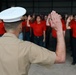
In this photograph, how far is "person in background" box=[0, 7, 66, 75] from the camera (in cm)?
201

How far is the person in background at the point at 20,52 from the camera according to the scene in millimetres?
2006

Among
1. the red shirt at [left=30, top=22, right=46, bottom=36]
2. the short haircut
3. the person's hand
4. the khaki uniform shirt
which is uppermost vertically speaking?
the person's hand

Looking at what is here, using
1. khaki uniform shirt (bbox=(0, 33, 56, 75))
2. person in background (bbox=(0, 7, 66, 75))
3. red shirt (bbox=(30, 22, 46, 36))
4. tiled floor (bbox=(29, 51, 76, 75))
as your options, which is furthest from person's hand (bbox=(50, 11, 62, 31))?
red shirt (bbox=(30, 22, 46, 36))

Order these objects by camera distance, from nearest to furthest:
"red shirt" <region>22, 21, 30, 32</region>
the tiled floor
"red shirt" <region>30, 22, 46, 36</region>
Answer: the tiled floor < "red shirt" <region>30, 22, 46, 36</region> < "red shirt" <region>22, 21, 30, 32</region>

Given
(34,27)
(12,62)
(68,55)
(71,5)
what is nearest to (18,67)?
(12,62)

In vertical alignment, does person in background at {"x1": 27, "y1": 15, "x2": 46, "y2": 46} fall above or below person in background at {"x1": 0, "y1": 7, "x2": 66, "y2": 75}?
below

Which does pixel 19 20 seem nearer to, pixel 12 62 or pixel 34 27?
pixel 12 62

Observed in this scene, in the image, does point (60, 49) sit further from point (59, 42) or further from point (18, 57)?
point (18, 57)

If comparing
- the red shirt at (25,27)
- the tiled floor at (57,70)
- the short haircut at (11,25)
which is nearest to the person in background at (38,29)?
the red shirt at (25,27)

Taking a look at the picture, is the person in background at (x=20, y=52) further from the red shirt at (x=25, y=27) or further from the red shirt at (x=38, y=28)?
the red shirt at (x=25, y=27)

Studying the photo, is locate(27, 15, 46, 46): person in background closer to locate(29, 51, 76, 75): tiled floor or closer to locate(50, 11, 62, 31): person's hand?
locate(29, 51, 76, 75): tiled floor

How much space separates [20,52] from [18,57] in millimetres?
36

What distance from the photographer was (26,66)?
2.04m

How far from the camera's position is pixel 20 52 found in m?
2.01
